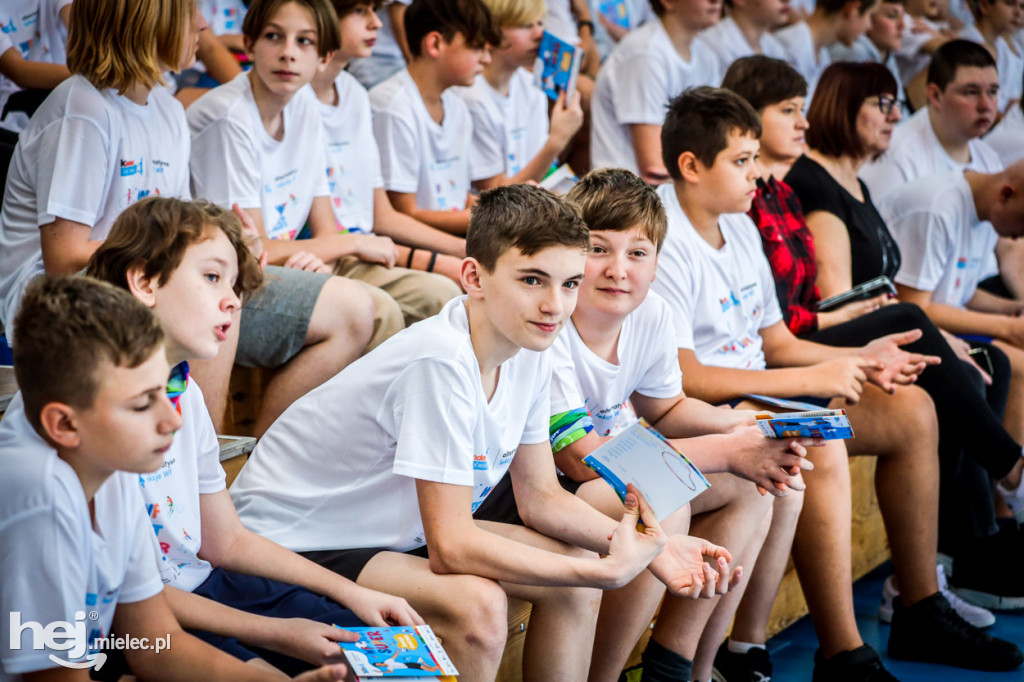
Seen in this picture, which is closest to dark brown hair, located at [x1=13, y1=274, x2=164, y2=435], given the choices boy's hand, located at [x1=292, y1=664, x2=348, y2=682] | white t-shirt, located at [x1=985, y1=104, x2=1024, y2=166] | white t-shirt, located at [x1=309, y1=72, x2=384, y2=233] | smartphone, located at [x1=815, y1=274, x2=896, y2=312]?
boy's hand, located at [x1=292, y1=664, x2=348, y2=682]

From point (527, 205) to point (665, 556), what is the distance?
2.03ft

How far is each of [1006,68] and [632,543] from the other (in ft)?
17.4

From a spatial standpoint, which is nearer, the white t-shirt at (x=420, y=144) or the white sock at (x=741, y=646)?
the white sock at (x=741, y=646)

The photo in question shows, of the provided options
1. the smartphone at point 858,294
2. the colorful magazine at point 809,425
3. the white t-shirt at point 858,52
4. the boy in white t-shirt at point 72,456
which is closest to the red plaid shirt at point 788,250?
the smartphone at point 858,294

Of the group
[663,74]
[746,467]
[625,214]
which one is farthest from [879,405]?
[663,74]

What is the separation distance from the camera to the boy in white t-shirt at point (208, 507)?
1.47 metres

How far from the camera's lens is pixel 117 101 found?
2146 millimetres

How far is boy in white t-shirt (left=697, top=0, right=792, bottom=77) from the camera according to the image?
4555 millimetres

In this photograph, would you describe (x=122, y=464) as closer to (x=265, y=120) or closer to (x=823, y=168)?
(x=265, y=120)

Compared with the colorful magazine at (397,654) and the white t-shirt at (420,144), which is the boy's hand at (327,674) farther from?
the white t-shirt at (420,144)

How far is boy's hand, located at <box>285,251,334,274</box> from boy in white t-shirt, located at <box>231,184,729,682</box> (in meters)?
0.78

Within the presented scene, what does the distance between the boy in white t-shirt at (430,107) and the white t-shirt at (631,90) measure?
2.16ft

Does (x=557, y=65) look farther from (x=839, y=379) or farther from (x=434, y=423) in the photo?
(x=434, y=423)

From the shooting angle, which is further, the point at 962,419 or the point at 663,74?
the point at 663,74
